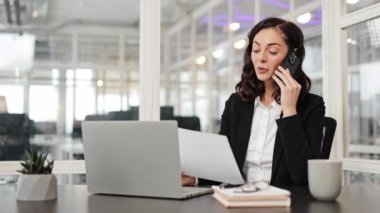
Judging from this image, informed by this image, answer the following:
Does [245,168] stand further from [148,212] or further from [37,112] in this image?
[37,112]

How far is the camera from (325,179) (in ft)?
3.68

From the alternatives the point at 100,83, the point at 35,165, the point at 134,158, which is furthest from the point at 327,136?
the point at 100,83

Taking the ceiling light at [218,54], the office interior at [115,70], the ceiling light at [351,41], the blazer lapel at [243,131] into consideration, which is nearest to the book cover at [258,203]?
the blazer lapel at [243,131]

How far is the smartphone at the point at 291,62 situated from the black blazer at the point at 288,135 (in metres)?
0.11

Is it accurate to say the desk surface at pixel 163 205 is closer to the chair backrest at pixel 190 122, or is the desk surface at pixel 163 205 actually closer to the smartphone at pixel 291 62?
the smartphone at pixel 291 62

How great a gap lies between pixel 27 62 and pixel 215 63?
3053mm

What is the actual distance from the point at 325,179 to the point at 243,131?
618 millimetres

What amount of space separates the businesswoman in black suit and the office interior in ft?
3.17

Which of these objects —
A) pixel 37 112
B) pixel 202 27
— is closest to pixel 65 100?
pixel 37 112

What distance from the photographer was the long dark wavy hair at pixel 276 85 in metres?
1.69

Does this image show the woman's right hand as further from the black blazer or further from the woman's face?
the woman's face

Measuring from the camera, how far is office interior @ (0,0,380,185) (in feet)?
8.40

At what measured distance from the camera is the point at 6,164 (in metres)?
2.65

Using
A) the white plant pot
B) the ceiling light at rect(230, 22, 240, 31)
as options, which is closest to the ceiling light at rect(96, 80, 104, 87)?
the white plant pot
